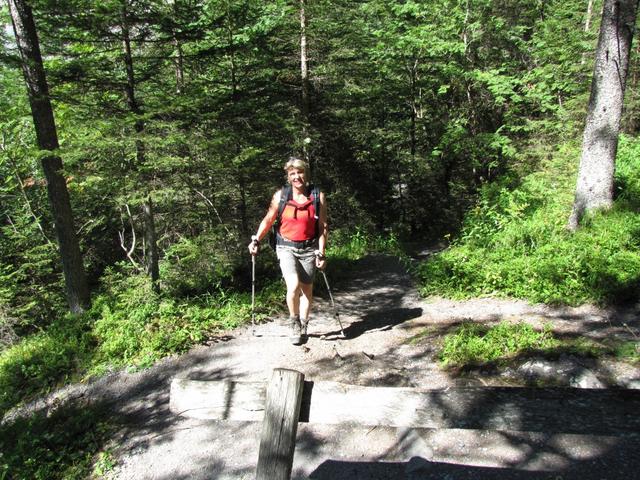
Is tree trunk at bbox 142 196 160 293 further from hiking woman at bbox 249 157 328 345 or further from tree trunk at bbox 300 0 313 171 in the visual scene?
tree trunk at bbox 300 0 313 171

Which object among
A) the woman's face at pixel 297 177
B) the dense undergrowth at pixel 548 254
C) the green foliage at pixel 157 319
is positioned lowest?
the green foliage at pixel 157 319

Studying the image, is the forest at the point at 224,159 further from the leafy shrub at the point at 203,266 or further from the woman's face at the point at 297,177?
the woman's face at the point at 297,177

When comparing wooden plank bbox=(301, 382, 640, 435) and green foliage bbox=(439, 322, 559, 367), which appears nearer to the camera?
wooden plank bbox=(301, 382, 640, 435)

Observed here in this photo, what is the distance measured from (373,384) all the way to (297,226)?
2147 mm

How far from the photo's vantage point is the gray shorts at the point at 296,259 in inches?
219

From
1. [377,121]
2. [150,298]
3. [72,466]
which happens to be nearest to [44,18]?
[150,298]

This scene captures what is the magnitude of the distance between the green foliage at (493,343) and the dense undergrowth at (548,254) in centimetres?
111

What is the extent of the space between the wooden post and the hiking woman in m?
3.06

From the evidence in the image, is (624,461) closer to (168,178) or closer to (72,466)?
(72,466)

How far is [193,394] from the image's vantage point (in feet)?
9.07

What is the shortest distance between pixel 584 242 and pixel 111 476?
7.30 m

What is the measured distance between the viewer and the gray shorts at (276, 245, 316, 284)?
5.55 meters

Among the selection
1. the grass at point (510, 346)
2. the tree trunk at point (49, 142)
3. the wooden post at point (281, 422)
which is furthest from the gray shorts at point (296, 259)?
the tree trunk at point (49, 142)

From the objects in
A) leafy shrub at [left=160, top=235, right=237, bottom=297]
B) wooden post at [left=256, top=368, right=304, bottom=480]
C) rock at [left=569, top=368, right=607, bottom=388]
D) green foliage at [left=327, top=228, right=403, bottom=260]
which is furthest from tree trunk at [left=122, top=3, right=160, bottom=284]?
rock at [left=569, top=368, right=607, bottom=388]
